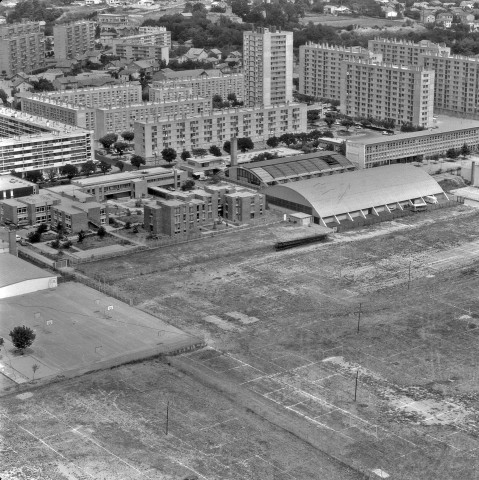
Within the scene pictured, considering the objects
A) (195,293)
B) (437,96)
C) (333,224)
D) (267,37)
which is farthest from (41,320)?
(437,96)

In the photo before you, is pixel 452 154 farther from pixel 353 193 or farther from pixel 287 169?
pixel 353 193

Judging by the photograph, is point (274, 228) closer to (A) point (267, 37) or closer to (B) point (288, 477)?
(B) point (288, 477)

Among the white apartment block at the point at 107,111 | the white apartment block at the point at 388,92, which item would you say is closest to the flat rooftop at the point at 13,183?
the white apartment block at the point at 107,111

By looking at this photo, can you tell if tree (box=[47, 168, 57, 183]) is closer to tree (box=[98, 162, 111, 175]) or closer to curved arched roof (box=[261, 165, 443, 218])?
tree (box=[98, 162, 111, 175])

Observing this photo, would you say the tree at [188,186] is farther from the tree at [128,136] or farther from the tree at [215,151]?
the tree at [128,136]

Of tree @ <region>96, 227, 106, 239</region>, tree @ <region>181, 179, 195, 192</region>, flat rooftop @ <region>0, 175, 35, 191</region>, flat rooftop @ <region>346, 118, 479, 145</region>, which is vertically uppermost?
flat rooftop @ <region>346, 118, 479, 145</region>

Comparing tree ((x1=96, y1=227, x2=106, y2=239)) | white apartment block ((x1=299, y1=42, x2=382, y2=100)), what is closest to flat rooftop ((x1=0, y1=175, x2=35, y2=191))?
tree ((x1=96, y1=227, x2=106, y2=239))
